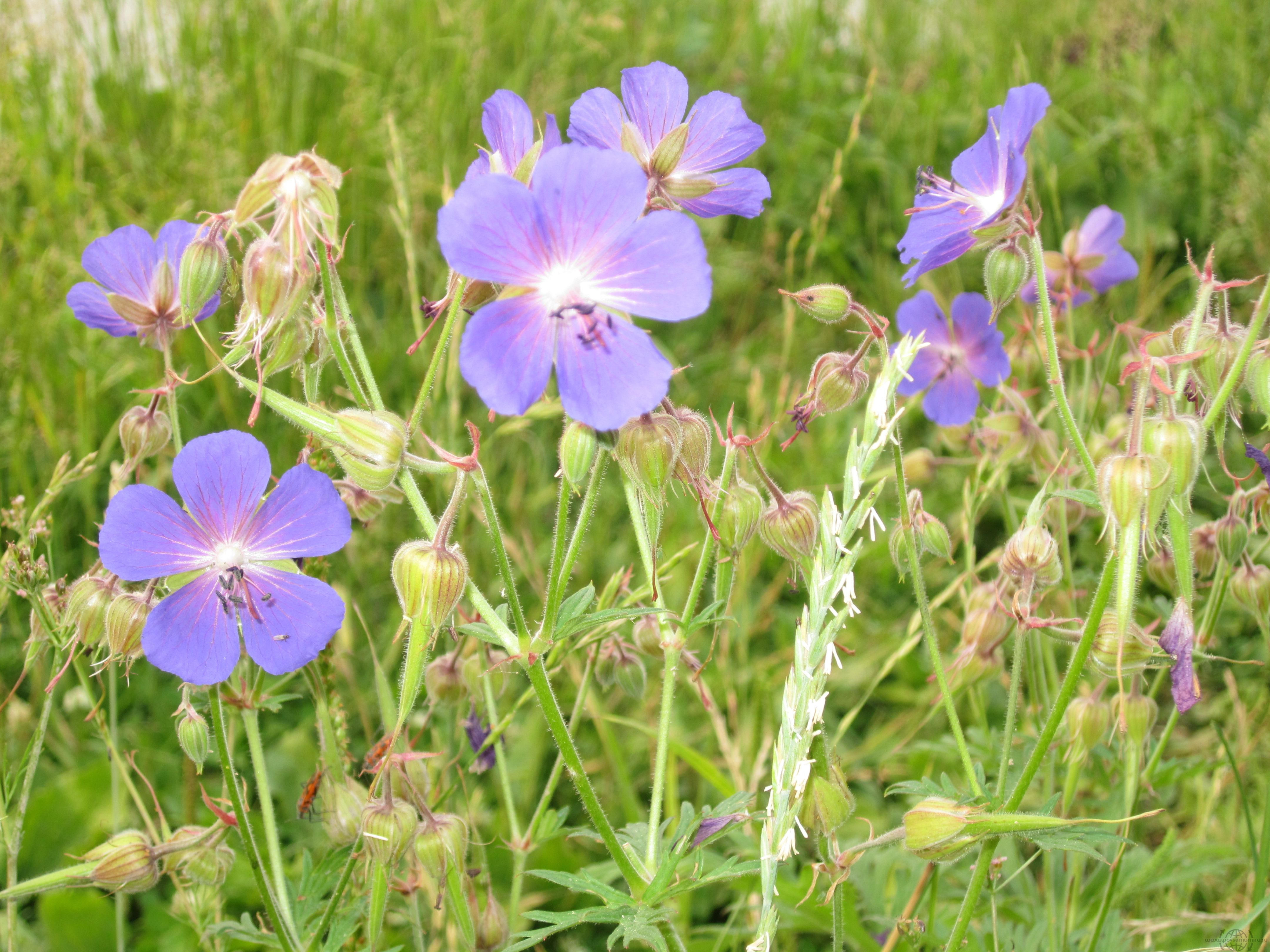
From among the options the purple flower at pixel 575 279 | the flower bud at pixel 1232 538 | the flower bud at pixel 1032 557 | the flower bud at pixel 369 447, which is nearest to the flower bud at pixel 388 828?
the flower bud at pixel 369 447

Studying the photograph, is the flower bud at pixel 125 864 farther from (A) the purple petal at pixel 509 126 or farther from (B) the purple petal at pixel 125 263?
(A) the purple petal at pixel 509 126

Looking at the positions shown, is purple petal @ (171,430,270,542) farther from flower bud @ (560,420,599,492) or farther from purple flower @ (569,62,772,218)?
purple flower @ (569,62,772,218)

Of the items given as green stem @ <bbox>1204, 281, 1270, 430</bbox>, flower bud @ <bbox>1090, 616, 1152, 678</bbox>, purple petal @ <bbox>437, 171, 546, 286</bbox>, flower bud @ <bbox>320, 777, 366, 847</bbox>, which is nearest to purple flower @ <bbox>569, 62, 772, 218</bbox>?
purple petal @ <bbox>437, 171, 546, 286</bbox>

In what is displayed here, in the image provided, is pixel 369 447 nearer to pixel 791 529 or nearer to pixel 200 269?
pixel 200 269

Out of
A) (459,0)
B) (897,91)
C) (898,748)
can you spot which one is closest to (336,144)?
(459,0)

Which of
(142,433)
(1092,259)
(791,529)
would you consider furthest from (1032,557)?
(142,433)
